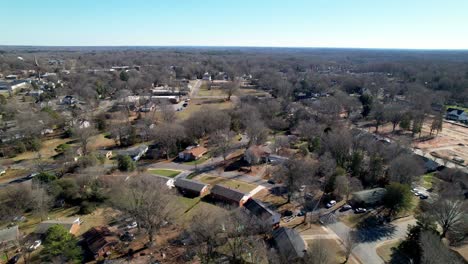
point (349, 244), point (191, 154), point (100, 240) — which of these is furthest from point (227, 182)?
point (349, 244)

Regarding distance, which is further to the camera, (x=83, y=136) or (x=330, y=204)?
(x=83, y=136)

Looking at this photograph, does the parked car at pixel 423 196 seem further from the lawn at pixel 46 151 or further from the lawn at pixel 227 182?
the lawn at pixel 46 151

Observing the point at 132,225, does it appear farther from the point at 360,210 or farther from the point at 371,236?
the point at 360,210

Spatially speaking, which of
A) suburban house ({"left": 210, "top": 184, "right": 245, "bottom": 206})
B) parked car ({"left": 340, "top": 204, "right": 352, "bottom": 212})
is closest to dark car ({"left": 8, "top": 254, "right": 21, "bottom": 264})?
suburban house ({"left": 210, "top": 184, "right": 245, "bottom": 206})

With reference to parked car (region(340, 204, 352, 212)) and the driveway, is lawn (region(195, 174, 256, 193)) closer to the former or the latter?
parked car (region(340, 204, 352, 212))

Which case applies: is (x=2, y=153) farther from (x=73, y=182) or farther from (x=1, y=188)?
(x=73, y=182)

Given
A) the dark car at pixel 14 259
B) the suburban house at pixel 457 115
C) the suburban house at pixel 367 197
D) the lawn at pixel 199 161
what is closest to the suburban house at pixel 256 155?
the lawn at pixel 199 161

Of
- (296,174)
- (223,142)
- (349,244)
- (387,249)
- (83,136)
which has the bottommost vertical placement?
(387,249)
